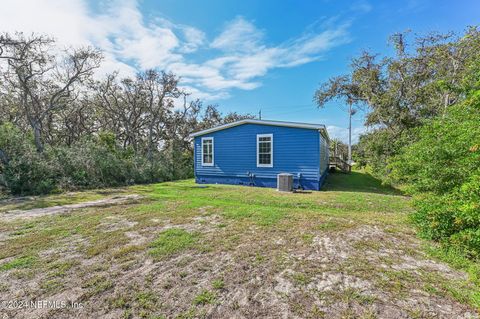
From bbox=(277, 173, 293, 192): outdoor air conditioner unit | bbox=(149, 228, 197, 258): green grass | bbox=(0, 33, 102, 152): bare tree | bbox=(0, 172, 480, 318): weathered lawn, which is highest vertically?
bbox=(0, 33, 102, 152): bare tree

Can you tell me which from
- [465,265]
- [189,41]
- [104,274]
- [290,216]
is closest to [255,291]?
[104,274]

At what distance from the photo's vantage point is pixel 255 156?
1021 centimetres

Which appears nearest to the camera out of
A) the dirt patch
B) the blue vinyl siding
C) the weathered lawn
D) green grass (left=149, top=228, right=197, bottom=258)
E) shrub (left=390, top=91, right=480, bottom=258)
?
the weathered lawn

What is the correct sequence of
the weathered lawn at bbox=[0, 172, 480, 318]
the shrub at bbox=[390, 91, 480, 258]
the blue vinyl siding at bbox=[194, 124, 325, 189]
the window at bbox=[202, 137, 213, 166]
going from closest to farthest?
the weathered lawn at bbox=[0, 172, 480, 318], the shrub at bbox=[390, 91, 480, 258], the blue vinyl siding at bbox=[194, 124, 325, 189], the window at bbox=[202, 137, 213, 166]

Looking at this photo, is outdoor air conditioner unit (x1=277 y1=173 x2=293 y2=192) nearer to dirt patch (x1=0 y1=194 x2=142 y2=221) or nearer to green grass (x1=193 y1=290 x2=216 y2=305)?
dirt patch (x1=0 y1=194 x2=142 y2=221)

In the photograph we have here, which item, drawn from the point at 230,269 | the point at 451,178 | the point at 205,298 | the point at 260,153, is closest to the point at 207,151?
the point at 260,153

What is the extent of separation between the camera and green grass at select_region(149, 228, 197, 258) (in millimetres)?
3172

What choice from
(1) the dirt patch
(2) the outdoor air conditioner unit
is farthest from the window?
(1) the dirt patch

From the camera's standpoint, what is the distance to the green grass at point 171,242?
3172 millimetres

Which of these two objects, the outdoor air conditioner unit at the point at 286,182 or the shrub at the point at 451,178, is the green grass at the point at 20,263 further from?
the outdoor air conditioner unit at the point at 286,182

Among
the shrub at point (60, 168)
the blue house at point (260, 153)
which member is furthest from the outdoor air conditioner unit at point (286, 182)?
the shrub at point (60, 168)

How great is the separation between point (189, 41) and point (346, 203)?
1108 cm

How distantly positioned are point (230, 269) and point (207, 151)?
915cm

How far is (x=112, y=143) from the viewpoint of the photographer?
1562cm
